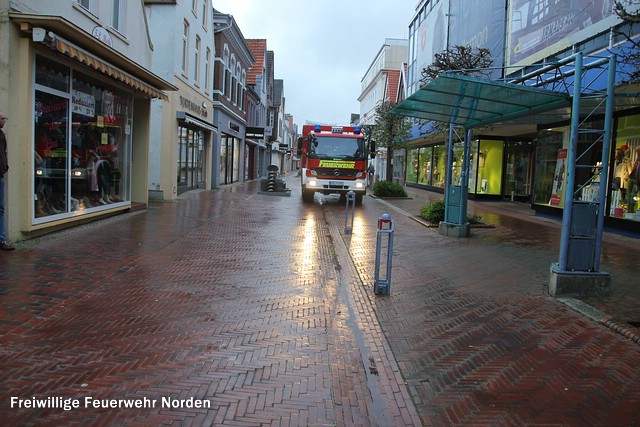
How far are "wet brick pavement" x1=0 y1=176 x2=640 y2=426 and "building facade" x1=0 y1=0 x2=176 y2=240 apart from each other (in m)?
1.04

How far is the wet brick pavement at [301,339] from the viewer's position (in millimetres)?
3424

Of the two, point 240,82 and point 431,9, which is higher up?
point 431,9

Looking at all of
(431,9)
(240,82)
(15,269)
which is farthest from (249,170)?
(15,269)

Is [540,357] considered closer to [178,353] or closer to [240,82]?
[178,353]

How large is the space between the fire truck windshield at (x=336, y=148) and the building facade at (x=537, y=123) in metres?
3.73

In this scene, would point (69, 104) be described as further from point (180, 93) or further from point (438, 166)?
point (438, 166)

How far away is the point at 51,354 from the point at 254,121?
38.4m

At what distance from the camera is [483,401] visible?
3.58 meters

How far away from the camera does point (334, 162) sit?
62.8 feet

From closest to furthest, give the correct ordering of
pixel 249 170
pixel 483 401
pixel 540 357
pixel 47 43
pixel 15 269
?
1. pixel 483 401
2. pixel 540 357
3. pixel 15 269
4. pixel 47 43
5. pixel 249 170

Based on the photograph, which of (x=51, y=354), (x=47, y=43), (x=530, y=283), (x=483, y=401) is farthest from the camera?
(x=47, y=43)

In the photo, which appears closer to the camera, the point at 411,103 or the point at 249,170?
the point at 411,103

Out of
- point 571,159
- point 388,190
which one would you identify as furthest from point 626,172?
point 388,190

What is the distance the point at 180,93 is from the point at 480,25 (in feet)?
40.8
